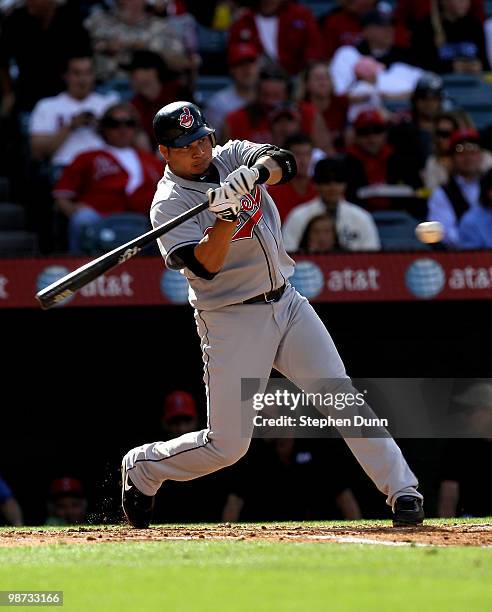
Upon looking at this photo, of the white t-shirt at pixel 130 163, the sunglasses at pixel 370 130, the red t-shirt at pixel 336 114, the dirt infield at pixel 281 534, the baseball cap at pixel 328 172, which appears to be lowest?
the dirt infield at pixel 281 534

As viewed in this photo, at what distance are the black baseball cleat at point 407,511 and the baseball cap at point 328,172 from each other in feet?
11.1

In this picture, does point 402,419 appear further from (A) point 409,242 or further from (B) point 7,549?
(B) point 7,549

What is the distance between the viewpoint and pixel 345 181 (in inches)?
345

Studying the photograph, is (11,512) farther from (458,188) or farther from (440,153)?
(440,153)

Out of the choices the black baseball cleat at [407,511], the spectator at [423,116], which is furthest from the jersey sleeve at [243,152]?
the spectator at [423,116]

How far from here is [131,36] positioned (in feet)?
34.1

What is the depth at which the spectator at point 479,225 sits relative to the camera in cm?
841

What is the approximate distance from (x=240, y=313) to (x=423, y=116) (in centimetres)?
531

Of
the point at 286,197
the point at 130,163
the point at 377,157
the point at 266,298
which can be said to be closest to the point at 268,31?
the point at 377,157

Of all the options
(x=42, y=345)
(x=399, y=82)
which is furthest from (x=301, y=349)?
(x=399, y=82)

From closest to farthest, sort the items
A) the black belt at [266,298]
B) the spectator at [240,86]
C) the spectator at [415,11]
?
1. the black belt at [266,298]
2. the spectator at [240,86]
3. the spectator at [415,11]

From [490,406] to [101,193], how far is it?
286 centimetres

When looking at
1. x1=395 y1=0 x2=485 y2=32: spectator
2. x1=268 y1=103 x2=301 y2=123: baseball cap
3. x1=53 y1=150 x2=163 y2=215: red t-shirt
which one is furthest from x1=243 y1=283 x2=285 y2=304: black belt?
x1=395 y1=0 x2=485 y2=32: spectator

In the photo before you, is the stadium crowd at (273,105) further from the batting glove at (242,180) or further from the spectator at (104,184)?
the batting glove at (242,180)
